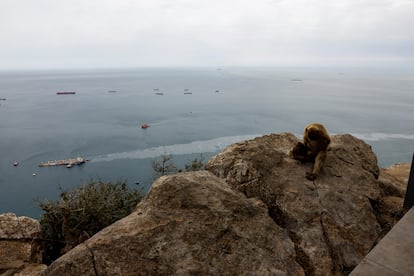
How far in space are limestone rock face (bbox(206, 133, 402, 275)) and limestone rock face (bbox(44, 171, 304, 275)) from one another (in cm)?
45

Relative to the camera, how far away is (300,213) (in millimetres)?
5527

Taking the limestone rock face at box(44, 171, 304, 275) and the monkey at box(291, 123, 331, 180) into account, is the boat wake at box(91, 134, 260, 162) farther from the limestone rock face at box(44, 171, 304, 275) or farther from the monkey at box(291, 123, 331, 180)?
the limestone rock face at box(44, 171, 304, 275)

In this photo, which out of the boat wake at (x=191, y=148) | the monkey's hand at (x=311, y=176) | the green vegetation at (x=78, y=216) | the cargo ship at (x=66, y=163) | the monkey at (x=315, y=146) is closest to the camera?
the monkey's hand at (x=311, y=176)

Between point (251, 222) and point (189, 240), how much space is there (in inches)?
43.5

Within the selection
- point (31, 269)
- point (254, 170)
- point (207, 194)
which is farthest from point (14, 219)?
point (254, 170)

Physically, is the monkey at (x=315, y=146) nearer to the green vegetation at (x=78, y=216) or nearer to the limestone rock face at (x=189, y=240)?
the limestone rock face at (x=189, y=240)

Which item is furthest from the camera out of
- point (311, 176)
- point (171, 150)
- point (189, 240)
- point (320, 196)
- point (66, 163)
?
point (171, 150)

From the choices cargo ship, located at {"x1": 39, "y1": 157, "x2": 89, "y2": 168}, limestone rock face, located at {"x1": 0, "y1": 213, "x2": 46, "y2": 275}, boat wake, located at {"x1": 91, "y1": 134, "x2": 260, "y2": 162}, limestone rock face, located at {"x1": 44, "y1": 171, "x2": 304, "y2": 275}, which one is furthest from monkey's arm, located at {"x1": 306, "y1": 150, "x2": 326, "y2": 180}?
cargo ship, located at {"x1": 39, "y1": 157, "x2": 89, "y2": 168}

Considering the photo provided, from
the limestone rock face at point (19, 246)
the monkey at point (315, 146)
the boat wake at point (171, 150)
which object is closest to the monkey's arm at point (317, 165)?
the monkey at point (315, 146)

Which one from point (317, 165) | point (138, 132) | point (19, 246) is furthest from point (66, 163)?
point (317, 165)

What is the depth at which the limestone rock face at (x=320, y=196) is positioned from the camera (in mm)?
5070

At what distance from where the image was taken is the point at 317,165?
6.52 meters

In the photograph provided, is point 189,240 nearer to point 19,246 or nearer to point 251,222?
point 251,222

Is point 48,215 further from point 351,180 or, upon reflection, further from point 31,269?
point 351,180
